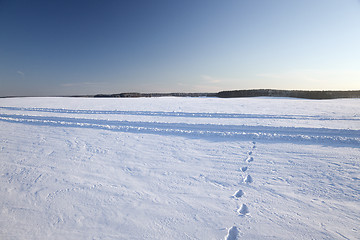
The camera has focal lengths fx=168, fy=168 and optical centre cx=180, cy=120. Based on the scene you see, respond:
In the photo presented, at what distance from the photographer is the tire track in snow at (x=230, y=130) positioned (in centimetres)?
499

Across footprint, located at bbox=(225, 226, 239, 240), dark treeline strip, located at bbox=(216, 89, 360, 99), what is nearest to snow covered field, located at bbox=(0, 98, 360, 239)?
footprint, located at bbox=(225, 226, 239, 240)

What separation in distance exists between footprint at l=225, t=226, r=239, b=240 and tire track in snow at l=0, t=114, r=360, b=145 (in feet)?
11.4

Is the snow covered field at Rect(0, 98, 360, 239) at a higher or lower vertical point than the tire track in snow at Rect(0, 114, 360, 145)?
lower

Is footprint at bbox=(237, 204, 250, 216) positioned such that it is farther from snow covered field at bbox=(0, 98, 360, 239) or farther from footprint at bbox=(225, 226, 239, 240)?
footprint at bbox=(225, 226, 239, 240)

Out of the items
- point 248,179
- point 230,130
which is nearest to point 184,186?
point 248,179

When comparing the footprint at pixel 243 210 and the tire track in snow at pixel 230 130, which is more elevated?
the tire track in snow at pixel 230 130

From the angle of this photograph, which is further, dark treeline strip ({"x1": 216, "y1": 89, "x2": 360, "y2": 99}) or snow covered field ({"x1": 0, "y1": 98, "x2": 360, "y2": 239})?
dark treeline strip ({"x1": 216, "y1": 89, "x2": 360, "y2": 99})

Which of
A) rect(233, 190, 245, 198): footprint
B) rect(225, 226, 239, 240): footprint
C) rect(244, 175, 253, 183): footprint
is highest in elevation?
rect(244, 175, 253, 183): footprint

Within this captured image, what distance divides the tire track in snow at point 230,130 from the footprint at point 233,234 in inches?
137

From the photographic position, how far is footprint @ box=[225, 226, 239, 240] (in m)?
2.04

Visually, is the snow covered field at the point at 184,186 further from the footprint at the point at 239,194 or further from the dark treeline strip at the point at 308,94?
the dark treeline strip at the point at 308,94

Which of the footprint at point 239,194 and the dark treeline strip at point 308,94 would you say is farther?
the dark treeline strip at point 308,94

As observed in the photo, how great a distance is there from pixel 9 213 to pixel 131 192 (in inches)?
68.1

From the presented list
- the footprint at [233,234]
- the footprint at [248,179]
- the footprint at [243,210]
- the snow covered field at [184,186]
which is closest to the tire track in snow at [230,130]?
the snow covered field at [184,186]
